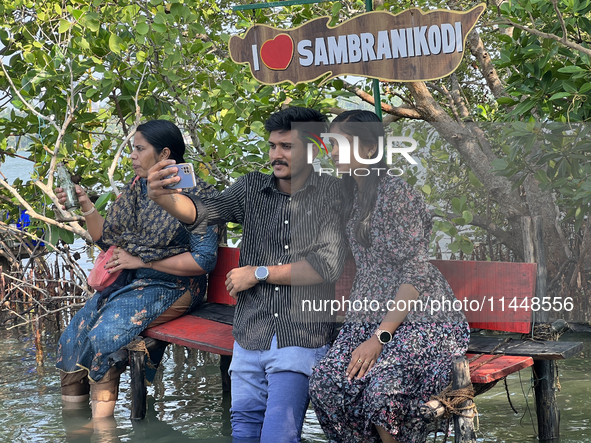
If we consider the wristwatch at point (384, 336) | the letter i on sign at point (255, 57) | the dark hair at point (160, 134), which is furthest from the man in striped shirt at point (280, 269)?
the letter i on sign at point (255, 57)

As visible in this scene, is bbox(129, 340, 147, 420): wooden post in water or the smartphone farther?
bbox(129, 340, 147, 420): wooden post in water

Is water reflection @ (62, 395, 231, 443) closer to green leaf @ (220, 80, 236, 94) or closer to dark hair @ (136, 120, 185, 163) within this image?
dark hair @ (136, 120, 185, 163)

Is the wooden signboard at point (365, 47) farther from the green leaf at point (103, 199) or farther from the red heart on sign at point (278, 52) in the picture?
the green leaf at point (103, 199)

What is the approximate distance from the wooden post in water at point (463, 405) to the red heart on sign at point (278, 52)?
2436mm

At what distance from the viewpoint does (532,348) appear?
11.5 feet

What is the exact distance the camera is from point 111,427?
420 centimetres

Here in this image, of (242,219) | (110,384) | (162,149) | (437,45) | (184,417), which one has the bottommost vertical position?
(184,417)

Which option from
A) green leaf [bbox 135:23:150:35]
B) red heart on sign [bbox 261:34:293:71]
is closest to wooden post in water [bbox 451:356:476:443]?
red heart on sign [bbox 261:34:293:71]

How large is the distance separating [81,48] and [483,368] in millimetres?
3762

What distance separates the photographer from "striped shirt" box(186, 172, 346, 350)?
3428 millimetres

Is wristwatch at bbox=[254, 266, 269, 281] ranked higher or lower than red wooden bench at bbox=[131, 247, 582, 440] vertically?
higher

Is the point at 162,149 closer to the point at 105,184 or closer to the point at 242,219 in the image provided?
the point at 242,219

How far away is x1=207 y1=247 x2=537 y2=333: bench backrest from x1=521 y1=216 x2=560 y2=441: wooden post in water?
101 mm

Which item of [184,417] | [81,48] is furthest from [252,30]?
[184,417]
